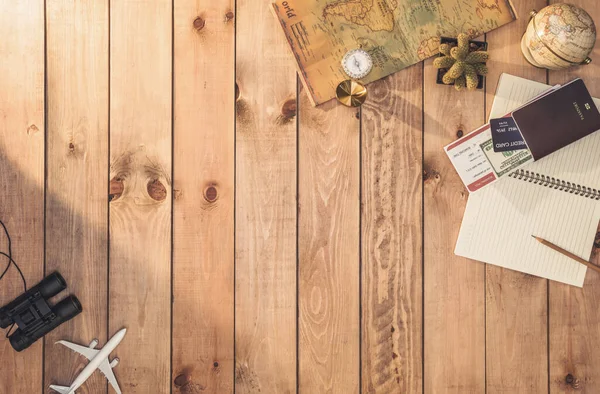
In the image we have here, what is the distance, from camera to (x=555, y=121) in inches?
51.4

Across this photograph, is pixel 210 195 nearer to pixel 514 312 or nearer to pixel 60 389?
pixel 60 389

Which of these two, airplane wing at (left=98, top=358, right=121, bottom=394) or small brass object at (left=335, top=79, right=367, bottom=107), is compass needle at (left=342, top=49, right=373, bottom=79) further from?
airplane wing at (left=98, top=358, right=121, bottom=394)

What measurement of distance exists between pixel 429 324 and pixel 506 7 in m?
0.92

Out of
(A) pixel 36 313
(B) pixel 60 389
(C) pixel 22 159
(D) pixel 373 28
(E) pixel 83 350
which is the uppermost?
(D) pixel 373 28

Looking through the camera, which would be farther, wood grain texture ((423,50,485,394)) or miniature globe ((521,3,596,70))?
wood grain texture ((423,50,485,394))

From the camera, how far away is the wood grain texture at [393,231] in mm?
1349

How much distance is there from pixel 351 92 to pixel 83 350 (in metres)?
1.01

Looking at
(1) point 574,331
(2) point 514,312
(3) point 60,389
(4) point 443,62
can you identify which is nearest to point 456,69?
(4) point 443,62

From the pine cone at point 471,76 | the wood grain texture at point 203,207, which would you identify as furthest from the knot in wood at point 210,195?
the pine cone at point 471,76

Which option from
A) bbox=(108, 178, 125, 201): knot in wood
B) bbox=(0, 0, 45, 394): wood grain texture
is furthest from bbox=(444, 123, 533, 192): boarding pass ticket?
bbox=(0, 0, 45, 394): wood grain texture

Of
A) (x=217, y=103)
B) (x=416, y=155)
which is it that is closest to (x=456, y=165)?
(x=416, y=155)

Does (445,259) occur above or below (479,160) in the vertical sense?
below

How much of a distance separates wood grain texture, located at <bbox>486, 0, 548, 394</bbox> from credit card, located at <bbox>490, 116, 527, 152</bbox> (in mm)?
67

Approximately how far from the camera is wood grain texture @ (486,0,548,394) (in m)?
1.35
